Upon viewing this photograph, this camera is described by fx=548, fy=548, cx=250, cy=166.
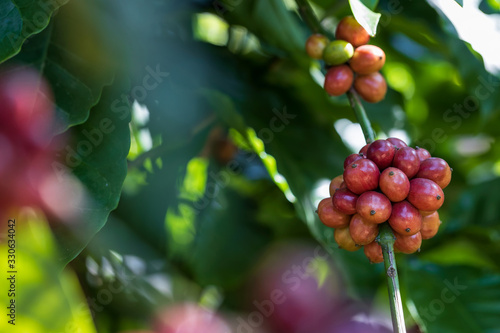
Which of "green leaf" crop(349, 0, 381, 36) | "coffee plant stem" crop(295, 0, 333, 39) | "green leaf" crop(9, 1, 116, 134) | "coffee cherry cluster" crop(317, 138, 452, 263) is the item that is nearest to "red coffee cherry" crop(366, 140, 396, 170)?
"coffee cherry cluster" crop(317, 138, 452, 263)

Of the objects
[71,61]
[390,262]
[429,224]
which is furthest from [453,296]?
[71,61]

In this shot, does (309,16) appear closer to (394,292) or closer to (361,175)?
(361,175)

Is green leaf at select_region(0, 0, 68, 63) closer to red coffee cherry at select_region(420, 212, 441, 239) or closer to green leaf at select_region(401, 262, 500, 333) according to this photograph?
red coffee cherry at select_region(420, 212, 441, 239)

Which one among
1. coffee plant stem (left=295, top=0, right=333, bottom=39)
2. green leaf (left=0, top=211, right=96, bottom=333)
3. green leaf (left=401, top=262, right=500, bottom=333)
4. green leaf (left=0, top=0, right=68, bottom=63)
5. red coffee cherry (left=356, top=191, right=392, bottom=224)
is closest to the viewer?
green leaf (left=0, top=211, right=96, bottom=333)

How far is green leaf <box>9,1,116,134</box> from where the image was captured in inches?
26.9

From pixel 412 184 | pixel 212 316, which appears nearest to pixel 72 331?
pixel 412 184

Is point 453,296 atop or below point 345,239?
below

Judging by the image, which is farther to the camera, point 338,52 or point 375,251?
point 338,52

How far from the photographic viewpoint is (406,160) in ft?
1.78

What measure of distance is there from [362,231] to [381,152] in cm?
8

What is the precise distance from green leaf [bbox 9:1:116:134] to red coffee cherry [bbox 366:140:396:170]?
35 cm

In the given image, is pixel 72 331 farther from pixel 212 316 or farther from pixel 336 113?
pixel 336 113

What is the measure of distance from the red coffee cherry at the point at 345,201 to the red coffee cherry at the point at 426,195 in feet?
0.18

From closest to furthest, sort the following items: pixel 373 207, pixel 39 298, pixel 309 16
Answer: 1. pixel 39 298
2. pixel 373 207
3. pixel 309 16
